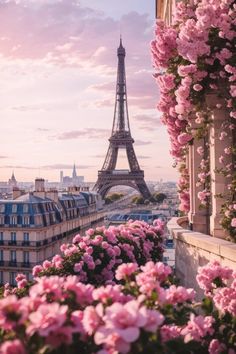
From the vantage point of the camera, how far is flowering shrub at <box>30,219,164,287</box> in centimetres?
827

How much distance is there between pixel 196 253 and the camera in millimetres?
7027

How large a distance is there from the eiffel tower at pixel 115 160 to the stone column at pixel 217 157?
61.1 m

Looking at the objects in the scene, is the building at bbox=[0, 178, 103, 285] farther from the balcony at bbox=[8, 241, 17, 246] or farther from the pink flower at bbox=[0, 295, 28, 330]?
the pink flower at bbox=[0, 295, 28, 330]

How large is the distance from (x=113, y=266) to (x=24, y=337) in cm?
659

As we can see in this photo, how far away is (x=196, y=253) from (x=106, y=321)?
4.73m

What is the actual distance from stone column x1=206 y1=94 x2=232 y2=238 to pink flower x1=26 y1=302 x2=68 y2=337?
18.5ft

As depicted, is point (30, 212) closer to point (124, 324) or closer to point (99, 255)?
point (99, 255)

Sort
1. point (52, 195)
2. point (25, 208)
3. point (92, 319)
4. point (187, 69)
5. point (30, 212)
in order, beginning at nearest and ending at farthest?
1. point (92, 319)
2. point (187, 69)
3. point (30, 212)
4. point (25, 208)
5. point (52, 195)

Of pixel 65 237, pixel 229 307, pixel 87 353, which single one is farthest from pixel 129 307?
pixel 65 237

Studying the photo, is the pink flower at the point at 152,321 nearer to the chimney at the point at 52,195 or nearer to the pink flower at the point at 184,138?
the pink flower at the point at 184,138

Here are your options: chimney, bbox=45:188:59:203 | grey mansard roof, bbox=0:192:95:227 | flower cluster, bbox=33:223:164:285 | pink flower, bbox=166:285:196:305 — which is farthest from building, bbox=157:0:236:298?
chimney, bbox=45:188:59:203

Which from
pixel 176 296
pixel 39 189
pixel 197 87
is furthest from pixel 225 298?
pixel 39 189

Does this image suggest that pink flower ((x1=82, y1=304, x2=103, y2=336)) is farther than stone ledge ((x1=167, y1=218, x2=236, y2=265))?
No

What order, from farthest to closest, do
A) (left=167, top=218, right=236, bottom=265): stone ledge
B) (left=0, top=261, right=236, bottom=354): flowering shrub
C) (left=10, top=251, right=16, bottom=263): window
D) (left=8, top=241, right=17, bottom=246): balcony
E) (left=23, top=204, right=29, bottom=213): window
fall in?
(left=23, top=204, right=29, bottom=213): window
(left=8, top=241, right=17, bottom=246): balcony
(left=10, top=251, right=16, bottom=263): window
(left=167, top=218, right=236, bottom=265): stone ledge
(left=0, top=261, right=236, bottom=354): flowering shrub
